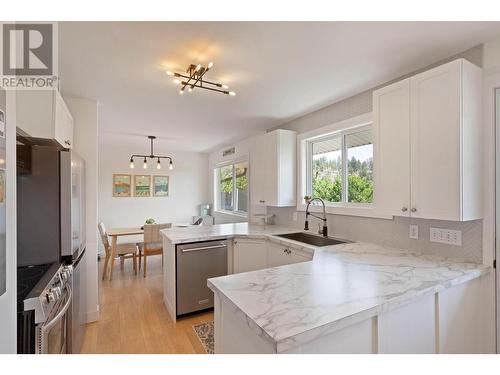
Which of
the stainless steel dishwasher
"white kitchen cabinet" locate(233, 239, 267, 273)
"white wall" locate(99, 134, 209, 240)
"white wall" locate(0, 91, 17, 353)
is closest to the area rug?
the stainless steel dishwasher

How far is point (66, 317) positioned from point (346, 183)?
269 cm

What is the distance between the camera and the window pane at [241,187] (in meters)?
4.94

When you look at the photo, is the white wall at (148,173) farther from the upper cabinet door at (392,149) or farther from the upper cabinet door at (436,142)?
the upper cabinet door at (436,142)

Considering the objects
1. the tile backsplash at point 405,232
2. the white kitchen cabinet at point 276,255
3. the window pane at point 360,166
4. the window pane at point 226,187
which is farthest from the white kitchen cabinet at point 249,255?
the window pane at point 226,187

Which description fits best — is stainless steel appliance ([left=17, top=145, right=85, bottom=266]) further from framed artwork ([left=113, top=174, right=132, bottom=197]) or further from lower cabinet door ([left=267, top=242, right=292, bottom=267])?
framed artwork ([left=113, top=174, right=132, bottom=197])

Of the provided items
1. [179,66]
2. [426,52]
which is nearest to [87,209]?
[179,66]

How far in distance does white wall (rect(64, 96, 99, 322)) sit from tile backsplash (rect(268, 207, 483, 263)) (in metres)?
2.47

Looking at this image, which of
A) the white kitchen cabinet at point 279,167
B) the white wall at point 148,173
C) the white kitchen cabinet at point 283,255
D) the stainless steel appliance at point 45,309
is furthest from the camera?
the white wall at point 148,173

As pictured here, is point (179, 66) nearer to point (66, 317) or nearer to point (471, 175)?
point (66, 317)

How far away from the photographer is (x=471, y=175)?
5.17 feet

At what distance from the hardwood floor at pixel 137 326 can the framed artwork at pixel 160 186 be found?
8.75ft

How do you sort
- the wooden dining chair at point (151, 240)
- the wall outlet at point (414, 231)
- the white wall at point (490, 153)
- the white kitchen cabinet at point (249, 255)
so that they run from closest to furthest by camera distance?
the white wall at point (490, 153)
the wall outlet at point (414, 231)
the white kitchen cabinet at point (249, 255)
the wooden dining chair at point (151, 240)

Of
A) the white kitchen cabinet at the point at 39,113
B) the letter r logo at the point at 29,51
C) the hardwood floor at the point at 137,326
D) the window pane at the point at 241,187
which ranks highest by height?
the letter r logo at the point at 29,51

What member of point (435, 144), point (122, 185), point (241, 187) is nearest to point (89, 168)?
point (241, 187)
